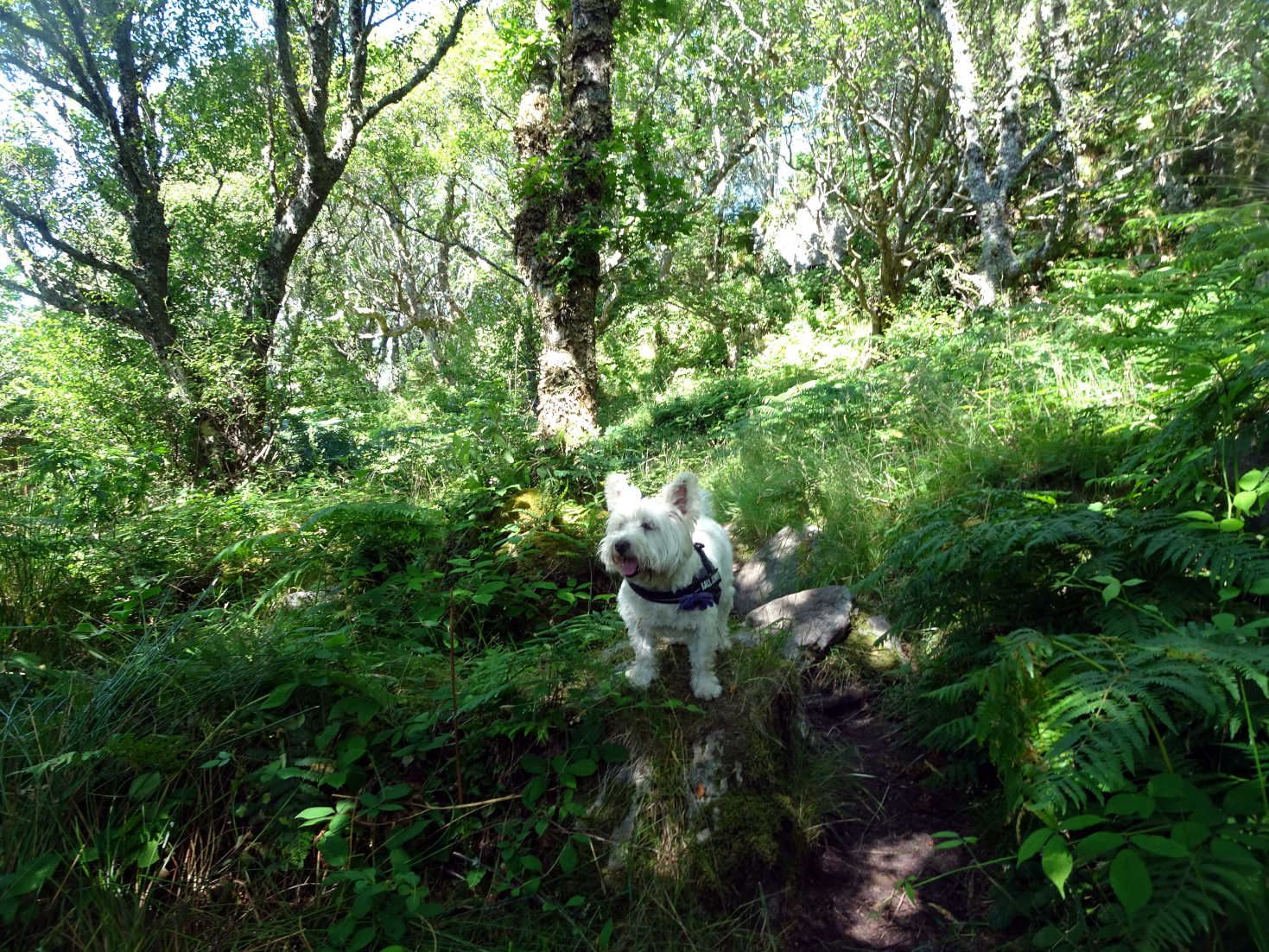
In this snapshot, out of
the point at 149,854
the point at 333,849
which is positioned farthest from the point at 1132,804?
the point at 149,854

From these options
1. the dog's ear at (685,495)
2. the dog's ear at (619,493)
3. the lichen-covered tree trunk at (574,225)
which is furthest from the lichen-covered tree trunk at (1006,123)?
the dog's ear at (619,493)

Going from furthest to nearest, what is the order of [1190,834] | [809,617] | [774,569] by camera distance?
[774,569], [809,617], [1190,834]

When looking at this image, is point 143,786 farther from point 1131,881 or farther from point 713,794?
point 1131,881

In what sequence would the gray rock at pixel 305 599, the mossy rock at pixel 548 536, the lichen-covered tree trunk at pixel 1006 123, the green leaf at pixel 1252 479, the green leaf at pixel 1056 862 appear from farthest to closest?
the lichen-covered tree trunk at pixel 1006 123
the mossy rock at pixel 548 536
the gray rock at pixel 305 599
the green leaf at pixel 1252 479
the green leaf at pixel 1056 862

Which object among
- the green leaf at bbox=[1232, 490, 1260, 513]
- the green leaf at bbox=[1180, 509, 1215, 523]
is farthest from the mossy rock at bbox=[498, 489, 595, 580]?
the green leaf at bbox=[1232, 490, 1260, 513]

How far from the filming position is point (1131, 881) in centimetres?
131

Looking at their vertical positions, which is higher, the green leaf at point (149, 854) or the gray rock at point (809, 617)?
the green leaf at point (149, 854)

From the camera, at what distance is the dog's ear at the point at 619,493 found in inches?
132

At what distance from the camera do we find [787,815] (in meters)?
2.57

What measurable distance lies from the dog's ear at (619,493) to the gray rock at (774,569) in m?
1.97

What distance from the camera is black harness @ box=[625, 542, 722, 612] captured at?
10.1 feet

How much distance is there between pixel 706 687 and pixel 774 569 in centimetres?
248

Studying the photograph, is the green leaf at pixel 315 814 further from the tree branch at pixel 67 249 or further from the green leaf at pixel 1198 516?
the tree branch at pixel 67 249

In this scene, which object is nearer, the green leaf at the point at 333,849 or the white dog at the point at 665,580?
the green leaf at the point at 333,849
